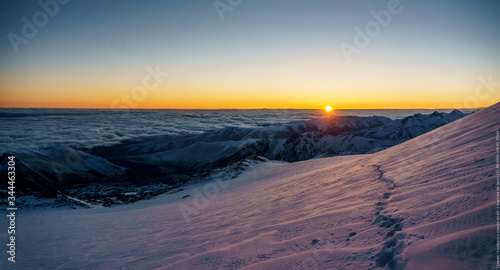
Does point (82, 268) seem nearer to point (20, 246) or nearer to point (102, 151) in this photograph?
point (20, 246)

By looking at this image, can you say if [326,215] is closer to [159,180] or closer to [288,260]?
[288,260]

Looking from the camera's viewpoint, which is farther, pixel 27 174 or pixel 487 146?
pixel 27 174

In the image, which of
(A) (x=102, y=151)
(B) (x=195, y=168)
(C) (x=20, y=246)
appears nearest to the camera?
(C) (x=20, y=246)

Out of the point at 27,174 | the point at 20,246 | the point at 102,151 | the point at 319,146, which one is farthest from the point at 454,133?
the point at 102,151

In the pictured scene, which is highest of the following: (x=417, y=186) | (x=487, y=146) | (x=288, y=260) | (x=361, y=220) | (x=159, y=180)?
(x=487, y=146)

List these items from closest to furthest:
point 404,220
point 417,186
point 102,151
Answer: point 404,220
point 417,186
point 102,151

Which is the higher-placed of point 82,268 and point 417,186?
point 417,186
